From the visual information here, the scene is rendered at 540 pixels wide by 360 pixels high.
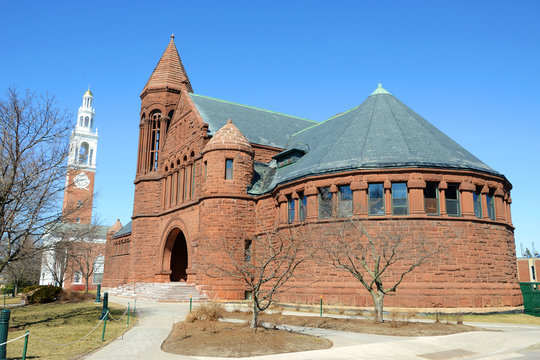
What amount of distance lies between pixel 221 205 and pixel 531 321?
1764 cm

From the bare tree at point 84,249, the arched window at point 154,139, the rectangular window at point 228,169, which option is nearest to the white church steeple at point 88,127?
the bare tree at point 84,249

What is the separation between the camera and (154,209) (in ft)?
128

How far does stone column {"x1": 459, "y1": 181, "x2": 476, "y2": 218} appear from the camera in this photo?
2281cm

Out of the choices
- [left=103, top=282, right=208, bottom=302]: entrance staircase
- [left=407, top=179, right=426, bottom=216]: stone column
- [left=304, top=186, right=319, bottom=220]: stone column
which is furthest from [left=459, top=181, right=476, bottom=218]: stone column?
[left=103, top=282, right=208, bottom=302]: entrance staircase

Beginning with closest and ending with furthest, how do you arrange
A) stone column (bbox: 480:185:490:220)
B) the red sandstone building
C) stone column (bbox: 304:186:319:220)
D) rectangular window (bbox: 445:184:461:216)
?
1. the red sandstone building
2. rectangular window (bbox: 445:184:461:216)
3. stone column (bbox: 480:185:490:220)
4. stone column (bbox: 304:186:319:220)

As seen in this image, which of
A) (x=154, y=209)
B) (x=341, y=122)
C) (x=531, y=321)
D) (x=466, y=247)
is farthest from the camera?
(x=154, y=209)

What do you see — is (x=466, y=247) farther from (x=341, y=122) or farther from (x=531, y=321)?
(x=341, y=122)

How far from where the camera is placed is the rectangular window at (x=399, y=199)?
22.8 metres

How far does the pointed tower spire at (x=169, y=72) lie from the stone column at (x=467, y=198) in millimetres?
26686

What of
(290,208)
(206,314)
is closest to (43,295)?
(290,208)

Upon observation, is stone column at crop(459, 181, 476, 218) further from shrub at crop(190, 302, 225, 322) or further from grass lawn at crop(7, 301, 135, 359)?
grass lawn at crop(7, 301, 135, 359)

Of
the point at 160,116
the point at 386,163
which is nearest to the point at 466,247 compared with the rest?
the point at 386,163

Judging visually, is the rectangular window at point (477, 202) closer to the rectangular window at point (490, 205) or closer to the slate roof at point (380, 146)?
the rectangular window at point (490, 205)

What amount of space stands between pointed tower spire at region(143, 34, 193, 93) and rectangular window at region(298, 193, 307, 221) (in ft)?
66.6
